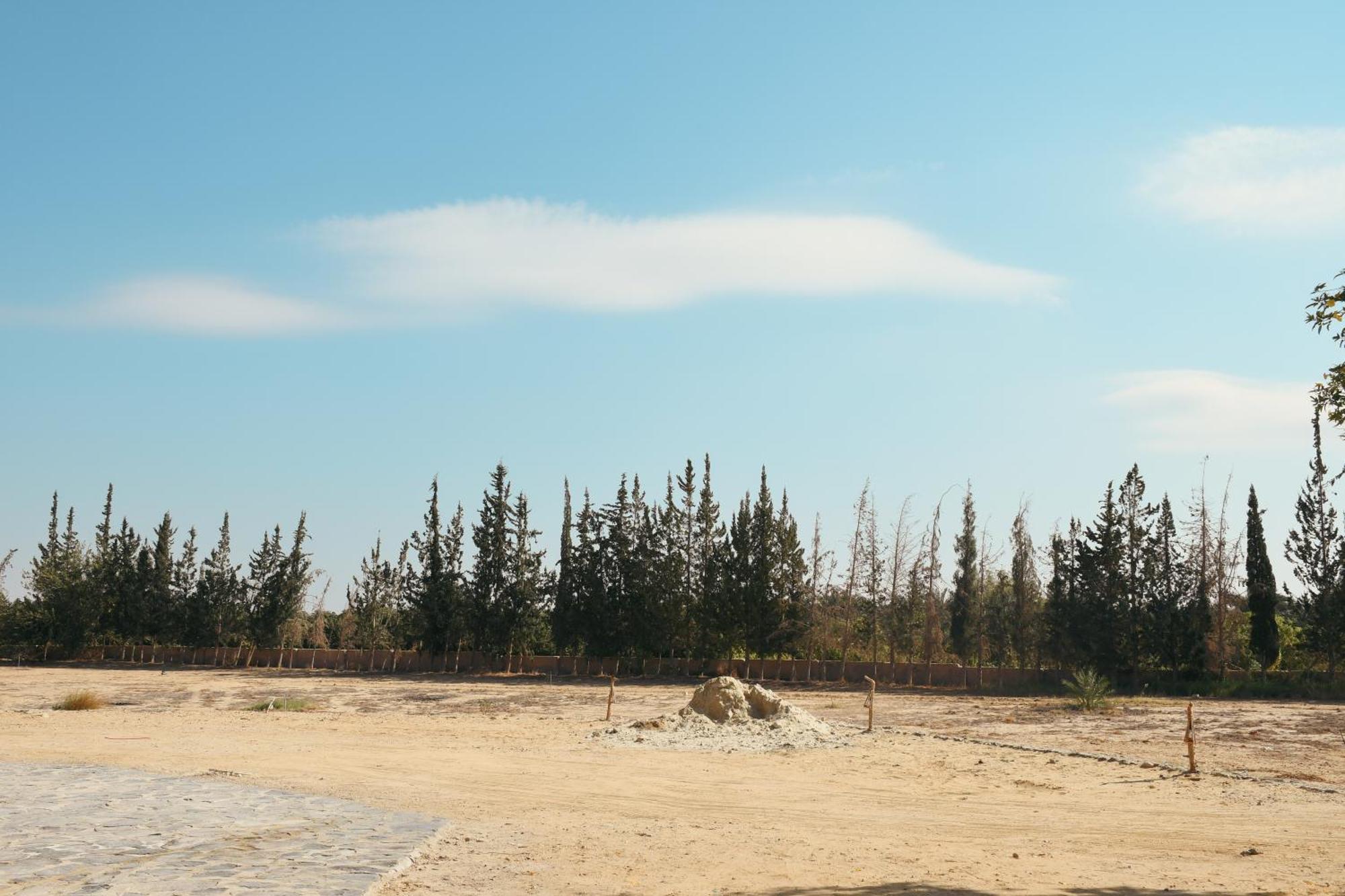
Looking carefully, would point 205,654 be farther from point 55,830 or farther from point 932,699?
point 55,830

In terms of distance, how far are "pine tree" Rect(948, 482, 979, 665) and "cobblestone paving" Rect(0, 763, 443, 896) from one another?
5078 cm

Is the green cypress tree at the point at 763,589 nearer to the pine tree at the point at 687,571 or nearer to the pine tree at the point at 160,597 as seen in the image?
the pine tree at the point at 687,571

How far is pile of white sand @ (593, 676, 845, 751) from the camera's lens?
86.6 ft

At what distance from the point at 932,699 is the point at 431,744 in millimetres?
24848

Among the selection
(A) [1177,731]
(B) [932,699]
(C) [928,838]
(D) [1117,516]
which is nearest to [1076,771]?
(C) [928,838]

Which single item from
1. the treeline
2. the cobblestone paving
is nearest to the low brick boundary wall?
the treeline

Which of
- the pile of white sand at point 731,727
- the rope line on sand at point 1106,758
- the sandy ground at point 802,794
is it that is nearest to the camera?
the sandy ground at point 802,794

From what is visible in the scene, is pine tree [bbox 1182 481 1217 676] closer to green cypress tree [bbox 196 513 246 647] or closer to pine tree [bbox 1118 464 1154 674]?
pine tree [bbox 1118 464 1154 674]

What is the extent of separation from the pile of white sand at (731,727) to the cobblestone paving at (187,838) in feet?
37.0

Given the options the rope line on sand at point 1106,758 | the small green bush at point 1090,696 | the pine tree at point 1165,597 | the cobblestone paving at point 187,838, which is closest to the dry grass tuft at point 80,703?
the cobblestone paving at point 187,838

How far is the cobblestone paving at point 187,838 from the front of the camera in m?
10.8

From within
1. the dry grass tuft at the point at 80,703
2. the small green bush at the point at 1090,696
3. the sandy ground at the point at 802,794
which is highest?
the small green bush at the point at 1090,696

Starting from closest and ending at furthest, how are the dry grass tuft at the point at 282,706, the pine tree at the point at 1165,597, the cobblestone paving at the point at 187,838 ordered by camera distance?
the cobblestone paving at the point at 187,838 < the dry grass tuft at the point at 282,706 < the pine tree at the point at 1165,597

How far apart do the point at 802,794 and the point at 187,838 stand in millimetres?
9991
